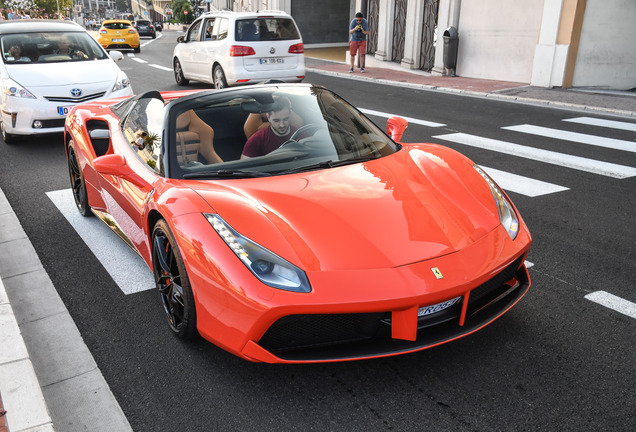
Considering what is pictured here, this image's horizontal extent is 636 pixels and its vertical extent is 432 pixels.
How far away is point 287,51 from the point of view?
45.6 feet

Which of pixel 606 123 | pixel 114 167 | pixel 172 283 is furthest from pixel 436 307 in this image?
pixel 606 123

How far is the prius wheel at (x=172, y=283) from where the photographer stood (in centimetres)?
314

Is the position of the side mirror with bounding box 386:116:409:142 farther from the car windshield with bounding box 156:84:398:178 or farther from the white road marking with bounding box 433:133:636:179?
the white road marking with bounding box 433:133:636:179

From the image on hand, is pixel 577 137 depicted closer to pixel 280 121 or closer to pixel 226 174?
pixel 280 121

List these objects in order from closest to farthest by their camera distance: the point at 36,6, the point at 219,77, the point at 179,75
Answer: the point at 219,77 < the point at 179,75 < the point at 36,6

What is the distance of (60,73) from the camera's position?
8.55 meters

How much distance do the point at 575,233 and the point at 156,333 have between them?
3.55 metres

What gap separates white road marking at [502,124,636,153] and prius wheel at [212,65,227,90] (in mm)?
6969

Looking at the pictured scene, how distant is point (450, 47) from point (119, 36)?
1979cm

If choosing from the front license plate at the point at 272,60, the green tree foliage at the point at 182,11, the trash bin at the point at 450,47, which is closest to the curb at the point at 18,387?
the front license plate at the point at 272,60

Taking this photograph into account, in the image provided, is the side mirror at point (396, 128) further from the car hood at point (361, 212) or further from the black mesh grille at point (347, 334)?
the black mesh grille at point (347, 334)

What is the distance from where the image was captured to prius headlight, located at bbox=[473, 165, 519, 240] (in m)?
3.29

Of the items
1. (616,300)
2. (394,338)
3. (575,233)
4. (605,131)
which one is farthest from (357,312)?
(605,131)

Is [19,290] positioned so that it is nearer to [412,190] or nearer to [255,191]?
[255,191]
